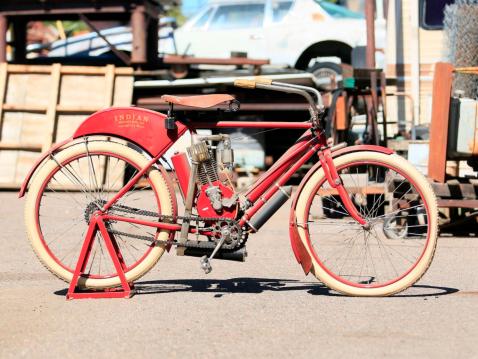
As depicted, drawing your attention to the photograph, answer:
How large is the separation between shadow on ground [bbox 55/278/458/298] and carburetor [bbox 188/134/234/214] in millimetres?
633

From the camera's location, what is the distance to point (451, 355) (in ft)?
16.2

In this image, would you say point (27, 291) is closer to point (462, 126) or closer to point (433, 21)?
point (462, 126)

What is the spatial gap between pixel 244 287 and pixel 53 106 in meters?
8.75

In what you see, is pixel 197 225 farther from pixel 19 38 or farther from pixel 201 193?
pixel 19 38

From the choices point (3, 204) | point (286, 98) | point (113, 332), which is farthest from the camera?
point (286, 98)

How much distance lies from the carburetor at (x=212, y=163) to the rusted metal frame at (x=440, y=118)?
3.33 meters

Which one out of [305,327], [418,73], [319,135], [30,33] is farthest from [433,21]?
[30,33]

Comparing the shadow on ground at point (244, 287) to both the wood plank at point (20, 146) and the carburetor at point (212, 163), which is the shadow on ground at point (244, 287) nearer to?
the carburetor at point (212, 163)

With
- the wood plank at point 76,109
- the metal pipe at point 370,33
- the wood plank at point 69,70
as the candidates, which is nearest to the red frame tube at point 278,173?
the wood plank at point 76,109

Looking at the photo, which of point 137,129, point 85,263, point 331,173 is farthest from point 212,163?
point 85,263

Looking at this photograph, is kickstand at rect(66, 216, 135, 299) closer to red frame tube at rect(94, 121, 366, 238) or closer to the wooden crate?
red frame tube at rect(94, 121, 366, 238)

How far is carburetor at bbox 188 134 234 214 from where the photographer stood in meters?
6.38

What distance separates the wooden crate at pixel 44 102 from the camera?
14.7m

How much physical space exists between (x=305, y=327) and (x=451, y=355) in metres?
0.89
